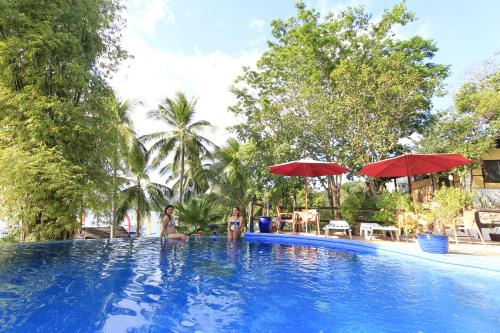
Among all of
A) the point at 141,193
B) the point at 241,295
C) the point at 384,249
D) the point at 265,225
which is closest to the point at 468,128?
the point at 384,249

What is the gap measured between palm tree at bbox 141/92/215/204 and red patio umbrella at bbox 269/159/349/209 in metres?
12.7

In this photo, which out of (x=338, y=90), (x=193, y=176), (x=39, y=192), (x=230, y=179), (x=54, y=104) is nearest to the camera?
(x=54, y=104)

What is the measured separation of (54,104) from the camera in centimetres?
854

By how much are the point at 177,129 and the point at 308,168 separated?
47.2 ft

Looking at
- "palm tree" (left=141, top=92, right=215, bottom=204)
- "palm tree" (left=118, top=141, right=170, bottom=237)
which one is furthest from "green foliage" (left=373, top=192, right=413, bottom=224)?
"palm tree" (left=118, top=141, right=170, bottom=237)

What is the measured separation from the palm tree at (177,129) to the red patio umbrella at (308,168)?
41.6ft

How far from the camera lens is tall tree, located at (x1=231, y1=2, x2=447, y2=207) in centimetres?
1299

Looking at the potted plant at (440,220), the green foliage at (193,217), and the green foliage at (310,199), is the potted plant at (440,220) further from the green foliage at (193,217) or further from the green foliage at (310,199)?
the green foliage at (193,217)

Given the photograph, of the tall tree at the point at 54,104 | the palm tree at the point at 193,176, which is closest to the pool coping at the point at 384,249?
the tall tree at the point at 54,104

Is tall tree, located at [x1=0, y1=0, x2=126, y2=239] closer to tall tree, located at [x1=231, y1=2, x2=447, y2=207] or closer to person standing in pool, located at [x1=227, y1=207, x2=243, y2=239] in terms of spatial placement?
person standing in pool, located at [x1=227, y1=207, x2=243, y2=239]

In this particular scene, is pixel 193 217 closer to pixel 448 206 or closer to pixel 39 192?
pixel 39 192

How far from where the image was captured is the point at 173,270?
624cm

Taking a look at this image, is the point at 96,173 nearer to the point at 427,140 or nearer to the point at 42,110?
the point at 42,110

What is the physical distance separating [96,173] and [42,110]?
264 centimetres
